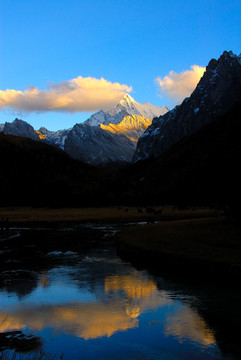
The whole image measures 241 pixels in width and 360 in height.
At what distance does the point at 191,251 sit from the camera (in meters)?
33.2

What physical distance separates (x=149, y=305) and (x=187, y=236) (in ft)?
78.3

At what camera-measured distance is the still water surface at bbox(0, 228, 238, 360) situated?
1497cm

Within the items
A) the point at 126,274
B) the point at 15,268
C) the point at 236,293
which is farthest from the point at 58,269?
the point at 236,293

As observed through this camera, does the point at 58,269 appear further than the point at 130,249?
No

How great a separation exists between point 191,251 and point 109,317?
16.0 metres

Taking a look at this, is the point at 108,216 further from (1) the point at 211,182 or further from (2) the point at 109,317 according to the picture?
(2) the point at 109,317

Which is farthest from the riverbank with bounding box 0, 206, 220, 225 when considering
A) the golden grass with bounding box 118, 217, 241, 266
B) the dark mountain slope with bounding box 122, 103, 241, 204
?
the golden grass with bounding box 118, 217, 241, 266

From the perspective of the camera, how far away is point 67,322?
1792 cm

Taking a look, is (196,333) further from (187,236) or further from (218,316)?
(187,236)

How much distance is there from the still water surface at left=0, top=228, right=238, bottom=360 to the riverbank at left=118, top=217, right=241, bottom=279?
377 centimetres

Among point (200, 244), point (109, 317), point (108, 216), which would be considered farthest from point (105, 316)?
point (108, 216)

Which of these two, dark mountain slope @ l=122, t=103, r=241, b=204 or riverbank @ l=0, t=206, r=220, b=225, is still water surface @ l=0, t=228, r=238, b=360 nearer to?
dark mountain slope @ l=122, t=103, r=241, b=204

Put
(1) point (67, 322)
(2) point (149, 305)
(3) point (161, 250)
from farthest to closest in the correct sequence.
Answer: (3) point (161, 250)
(2) point (149, 305)
(1) point (67, 322)

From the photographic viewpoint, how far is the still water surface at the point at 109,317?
49.1 ft
